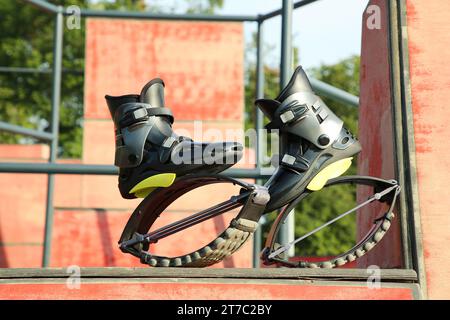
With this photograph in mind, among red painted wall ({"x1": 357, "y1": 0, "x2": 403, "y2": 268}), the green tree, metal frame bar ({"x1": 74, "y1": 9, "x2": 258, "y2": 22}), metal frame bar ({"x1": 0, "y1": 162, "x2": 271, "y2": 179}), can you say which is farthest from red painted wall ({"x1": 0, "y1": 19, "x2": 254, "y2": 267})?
the green tree

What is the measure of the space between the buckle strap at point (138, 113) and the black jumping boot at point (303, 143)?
0.35 metres

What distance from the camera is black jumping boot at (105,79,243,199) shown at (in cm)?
268

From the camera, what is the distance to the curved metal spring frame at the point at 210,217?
2543 mm

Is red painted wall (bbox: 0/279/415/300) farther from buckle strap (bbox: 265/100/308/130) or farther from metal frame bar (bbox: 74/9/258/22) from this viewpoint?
metal frame bar (bbox: 74/9/258/22)

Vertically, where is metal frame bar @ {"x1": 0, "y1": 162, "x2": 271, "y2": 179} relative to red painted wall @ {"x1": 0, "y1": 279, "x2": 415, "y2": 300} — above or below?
above

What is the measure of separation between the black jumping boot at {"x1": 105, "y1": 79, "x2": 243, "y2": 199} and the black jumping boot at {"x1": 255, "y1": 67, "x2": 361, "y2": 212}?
6.8 inches

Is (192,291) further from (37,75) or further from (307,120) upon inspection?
(37,75)

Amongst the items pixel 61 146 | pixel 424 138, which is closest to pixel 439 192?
pixel 424 138

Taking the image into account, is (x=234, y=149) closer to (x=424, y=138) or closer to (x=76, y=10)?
(x=424, y=138)

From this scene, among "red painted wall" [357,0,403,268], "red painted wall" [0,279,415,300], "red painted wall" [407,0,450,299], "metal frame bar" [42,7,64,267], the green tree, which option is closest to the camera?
"red painted wall" [0,279,415,300]

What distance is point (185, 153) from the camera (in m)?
2.70

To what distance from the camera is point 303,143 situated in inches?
108

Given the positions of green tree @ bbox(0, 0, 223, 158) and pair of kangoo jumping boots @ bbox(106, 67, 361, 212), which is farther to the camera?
green tree @ bbox(0, 0, 223, 158)
